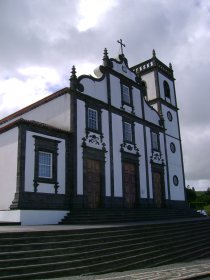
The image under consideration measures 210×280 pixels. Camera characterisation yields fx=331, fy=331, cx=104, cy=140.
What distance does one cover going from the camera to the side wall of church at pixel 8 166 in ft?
53.8

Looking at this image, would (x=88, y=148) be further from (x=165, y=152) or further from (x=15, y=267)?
(x=15, y=267)

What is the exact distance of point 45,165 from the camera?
1755cm

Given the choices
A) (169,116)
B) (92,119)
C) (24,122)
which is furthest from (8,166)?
(169,116)

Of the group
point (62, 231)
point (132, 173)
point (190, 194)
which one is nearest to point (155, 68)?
point (132, 173)

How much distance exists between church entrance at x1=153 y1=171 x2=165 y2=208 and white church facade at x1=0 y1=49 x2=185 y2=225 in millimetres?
78

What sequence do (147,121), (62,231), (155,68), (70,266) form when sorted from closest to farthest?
(70,266)
(62,231)
(147,121)
(155,68)

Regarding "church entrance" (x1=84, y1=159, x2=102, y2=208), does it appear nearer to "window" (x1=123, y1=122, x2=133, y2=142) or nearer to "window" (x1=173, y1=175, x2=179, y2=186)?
"window" (x1=123, y1=122, x2=133, y2=142)

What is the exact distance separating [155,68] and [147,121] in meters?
6.32

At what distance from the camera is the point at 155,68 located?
29.6 meters

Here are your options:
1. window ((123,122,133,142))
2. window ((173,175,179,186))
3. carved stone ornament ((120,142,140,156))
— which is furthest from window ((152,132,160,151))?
window ((173,175,179,186))

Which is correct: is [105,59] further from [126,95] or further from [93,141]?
[93,141]

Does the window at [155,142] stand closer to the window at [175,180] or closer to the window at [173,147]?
the window at [173,147]

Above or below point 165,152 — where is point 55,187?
below

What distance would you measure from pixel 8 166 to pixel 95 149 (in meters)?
5.60
